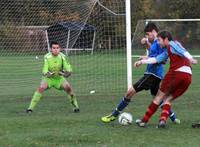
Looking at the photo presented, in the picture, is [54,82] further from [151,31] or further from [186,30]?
[186,30]

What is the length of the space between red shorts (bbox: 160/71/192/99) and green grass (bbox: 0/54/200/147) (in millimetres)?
593

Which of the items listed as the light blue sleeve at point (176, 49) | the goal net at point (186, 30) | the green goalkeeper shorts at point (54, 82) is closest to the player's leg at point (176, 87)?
the light blue sleeve at point (176, 49)

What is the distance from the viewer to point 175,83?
9.29m

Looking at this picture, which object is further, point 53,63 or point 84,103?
point 84,103

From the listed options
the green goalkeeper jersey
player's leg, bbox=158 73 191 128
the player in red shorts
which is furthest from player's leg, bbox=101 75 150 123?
the green goalkeeper jersey

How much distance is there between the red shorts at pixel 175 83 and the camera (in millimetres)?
9281

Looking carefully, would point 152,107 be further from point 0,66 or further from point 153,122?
point 0,66

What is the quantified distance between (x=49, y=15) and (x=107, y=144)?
9982mm

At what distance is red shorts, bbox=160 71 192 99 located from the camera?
928cm

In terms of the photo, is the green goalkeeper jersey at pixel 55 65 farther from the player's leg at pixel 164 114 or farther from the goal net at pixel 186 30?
the goal net at pixel 186 30

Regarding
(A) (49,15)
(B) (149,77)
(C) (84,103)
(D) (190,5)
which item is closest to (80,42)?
(A) (49,15)

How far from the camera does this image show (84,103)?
514 inches

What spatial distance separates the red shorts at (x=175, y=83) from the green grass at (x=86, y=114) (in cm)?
59

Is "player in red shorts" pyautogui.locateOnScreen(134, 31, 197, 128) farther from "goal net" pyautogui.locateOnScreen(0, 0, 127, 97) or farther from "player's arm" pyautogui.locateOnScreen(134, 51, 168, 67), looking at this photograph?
"goal net" pyautogui.locateOnScreen(0, 0, 127, 97)
